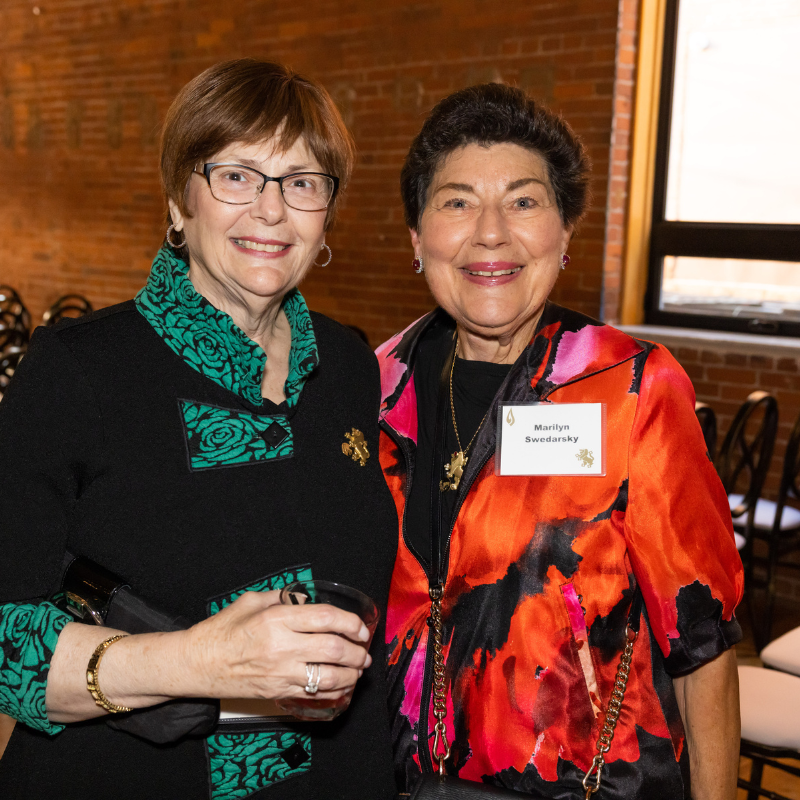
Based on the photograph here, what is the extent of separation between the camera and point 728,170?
4535 millimetres

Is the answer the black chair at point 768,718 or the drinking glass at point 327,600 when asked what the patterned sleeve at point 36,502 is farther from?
the black chair at point 768,718

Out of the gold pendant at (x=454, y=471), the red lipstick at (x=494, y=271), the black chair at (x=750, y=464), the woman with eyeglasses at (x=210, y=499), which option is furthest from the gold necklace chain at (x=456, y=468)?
the black chair at (x=750, y=464)

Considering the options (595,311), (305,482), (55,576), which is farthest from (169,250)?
(595,311)

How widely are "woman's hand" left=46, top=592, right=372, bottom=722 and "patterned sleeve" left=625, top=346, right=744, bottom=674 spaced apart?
0.50 meters

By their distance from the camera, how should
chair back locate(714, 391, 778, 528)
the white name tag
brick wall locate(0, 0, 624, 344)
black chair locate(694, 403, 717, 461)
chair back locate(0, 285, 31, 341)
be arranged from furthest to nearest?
chair back locate(0, 285, 31, 341)
brick wall locate(0, 0, 624, 344)
chair back locate(714, 391, 778, 528)
black chair locate(694, 403, 717, 461)
the white name tag

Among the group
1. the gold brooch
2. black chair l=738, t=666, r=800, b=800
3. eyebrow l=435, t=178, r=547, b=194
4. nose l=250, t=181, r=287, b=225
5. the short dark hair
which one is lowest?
black chair l=738, t=666, r=800, b=800

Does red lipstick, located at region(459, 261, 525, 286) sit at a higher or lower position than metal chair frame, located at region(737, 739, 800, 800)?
higher

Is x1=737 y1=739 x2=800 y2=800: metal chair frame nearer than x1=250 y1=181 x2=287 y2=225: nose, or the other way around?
x1=250 y1=181 x2=287 y2=225: nose

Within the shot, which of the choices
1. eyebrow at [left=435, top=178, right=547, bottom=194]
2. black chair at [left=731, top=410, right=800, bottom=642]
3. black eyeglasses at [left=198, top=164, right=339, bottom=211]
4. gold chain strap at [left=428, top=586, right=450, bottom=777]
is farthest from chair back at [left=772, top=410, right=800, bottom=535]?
black eyeglasses at [left=198, top=164, right=339, bottom=211]

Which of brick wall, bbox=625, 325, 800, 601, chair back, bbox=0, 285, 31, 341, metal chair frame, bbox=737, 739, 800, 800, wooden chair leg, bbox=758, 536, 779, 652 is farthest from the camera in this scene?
chair back, bbox=0, 285, 31, 341

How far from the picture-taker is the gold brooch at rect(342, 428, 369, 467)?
56.6 inches

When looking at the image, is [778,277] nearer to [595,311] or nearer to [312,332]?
[595,311]

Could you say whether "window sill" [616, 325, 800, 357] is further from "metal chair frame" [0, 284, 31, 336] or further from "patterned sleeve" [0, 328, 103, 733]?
"metal chair frame" [0, 284, 31, 336]

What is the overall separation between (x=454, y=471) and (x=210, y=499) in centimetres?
45
